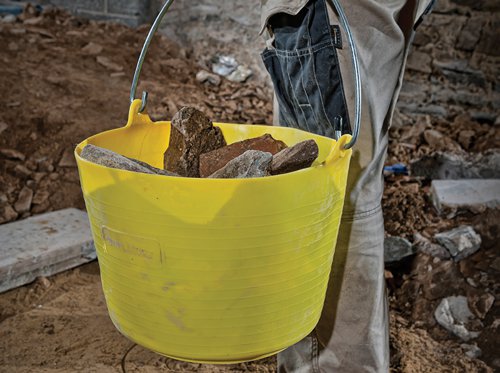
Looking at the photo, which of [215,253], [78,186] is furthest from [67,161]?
[215,253]

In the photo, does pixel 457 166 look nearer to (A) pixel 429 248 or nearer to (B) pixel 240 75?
(A) pixel 429 248

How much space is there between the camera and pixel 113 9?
4523 millimetres

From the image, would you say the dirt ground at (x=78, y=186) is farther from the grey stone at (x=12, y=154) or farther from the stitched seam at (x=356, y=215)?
the stitched seam at (x=356, y=215)

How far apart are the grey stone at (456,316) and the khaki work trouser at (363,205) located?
64 cm

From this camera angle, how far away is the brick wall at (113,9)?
4473 mm

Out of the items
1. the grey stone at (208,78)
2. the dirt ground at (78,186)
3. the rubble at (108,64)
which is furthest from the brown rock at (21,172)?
the grey stone at (208,78)

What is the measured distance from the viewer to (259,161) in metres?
1.15

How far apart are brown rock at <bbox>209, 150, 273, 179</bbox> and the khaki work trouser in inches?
16.5

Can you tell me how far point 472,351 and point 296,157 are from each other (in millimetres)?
1347

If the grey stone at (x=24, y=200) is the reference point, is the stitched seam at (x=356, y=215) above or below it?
above

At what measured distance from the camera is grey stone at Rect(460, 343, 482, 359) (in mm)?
2133

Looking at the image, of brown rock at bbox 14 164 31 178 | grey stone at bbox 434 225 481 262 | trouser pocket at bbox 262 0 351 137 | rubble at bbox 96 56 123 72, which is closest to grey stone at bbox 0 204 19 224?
brown rock at bbox 14 164 31 178

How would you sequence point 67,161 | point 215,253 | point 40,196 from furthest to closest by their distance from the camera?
point 67,161 < point 40,196 < point 215,253

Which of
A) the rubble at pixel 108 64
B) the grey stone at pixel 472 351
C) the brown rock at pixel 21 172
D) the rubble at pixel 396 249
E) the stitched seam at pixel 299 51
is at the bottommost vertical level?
the grey stone at pixel 472 351
